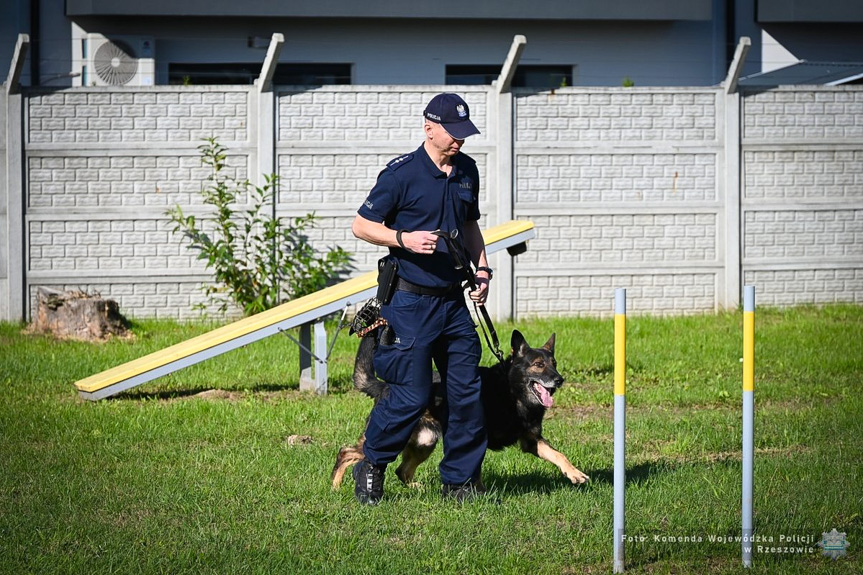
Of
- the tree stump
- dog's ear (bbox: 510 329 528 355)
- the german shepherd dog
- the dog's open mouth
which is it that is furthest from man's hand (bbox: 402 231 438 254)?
the tree stump

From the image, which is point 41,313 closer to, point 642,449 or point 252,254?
point 252,254

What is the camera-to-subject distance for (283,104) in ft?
41.0

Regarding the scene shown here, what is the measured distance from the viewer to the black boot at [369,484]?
215 inches

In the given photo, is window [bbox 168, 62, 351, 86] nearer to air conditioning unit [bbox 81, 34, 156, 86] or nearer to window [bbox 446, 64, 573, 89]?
air conditioning unit [bbox 81, 34, 156, 86]

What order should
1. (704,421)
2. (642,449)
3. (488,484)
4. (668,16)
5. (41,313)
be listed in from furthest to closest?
(668,16), (41,313), (704,421), (642,449), (488,484)

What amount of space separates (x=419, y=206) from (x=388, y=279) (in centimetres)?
40

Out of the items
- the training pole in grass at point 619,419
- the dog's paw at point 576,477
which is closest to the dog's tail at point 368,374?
the dog's paw at point 576,477

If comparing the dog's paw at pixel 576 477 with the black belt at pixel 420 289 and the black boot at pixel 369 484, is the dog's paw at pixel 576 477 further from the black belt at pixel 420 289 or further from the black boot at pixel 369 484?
the black belt at pixel 420 289

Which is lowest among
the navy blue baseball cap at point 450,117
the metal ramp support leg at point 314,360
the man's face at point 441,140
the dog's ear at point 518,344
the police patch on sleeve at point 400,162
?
the metal ramp support leg at point 314,360

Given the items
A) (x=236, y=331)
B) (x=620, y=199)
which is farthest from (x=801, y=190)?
(x=236, y=331)

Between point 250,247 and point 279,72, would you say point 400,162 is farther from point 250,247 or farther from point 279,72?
point 279,72

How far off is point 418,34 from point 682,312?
20.6ft

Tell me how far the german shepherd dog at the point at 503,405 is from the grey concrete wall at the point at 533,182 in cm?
702

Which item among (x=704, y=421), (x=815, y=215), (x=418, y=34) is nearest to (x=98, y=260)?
(x=418, y=34)
